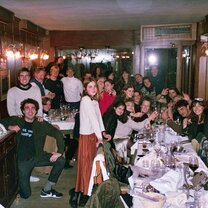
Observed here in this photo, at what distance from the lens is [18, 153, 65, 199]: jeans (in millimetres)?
4297

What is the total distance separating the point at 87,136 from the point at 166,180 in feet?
5.78

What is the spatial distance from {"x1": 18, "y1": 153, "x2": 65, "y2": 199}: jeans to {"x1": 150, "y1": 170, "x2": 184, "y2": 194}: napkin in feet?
6.66

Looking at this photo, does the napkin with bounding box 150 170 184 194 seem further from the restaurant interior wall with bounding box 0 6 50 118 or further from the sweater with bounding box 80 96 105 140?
the restaurant interior wall with bounding box 0 6 50 118

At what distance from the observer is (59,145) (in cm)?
450

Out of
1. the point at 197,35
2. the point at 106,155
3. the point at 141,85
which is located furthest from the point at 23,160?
the point at 197,35

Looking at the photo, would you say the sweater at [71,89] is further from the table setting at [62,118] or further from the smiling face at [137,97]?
the smiling face at [137,97]

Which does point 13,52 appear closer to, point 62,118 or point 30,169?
point 62,118

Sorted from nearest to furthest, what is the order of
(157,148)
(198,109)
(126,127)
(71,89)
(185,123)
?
(157,148) < (198,109) < (185,123) < (126,127) < (71,89)

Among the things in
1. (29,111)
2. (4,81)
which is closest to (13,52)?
(4,81)

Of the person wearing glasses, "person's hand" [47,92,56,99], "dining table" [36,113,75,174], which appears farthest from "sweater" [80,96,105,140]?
"person's hand" [47,92,56,99]

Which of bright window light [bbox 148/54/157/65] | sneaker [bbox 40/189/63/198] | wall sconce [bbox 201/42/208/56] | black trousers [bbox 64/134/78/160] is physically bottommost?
sneaker [bbox 40/189/63/198]

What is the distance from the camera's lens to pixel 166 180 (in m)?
2.65

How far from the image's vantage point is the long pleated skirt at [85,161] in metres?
4.19

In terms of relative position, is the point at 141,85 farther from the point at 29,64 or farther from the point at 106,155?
the point at 106,155
